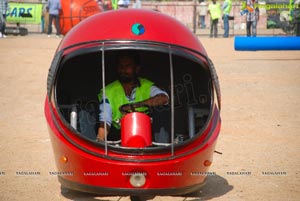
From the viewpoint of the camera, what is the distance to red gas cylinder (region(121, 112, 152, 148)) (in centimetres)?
564

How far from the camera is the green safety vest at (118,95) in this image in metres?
6.24

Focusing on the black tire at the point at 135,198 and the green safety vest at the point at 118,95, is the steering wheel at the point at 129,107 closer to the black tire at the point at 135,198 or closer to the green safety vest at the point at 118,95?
the green safety vest at the point at 118,95

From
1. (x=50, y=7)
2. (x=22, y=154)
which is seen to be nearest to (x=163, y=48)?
(x=22, y=154)

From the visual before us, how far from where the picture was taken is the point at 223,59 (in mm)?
17984

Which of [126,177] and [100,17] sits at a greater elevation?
[100,17]

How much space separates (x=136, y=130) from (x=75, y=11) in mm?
19635

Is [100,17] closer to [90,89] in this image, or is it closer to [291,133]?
[90,89]

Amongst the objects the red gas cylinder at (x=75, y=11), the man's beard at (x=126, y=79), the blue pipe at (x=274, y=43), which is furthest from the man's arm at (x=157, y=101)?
the red gas cylinder at (x=75, y=11)

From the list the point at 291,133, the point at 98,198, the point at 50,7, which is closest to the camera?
the point at 98,198

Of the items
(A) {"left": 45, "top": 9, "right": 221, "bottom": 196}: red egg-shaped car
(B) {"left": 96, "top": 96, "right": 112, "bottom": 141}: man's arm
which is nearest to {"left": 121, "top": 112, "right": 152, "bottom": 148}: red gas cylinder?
(A) {"left": 45, "top": 9, "right": 221, "bottom": 196}: red egg-shaped car

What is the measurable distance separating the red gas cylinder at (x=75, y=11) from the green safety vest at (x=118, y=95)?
59.5 ft

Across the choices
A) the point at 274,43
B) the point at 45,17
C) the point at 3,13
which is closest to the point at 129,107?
the point at 274,43

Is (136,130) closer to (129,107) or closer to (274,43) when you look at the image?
(129,107)

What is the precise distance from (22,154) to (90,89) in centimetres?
148
